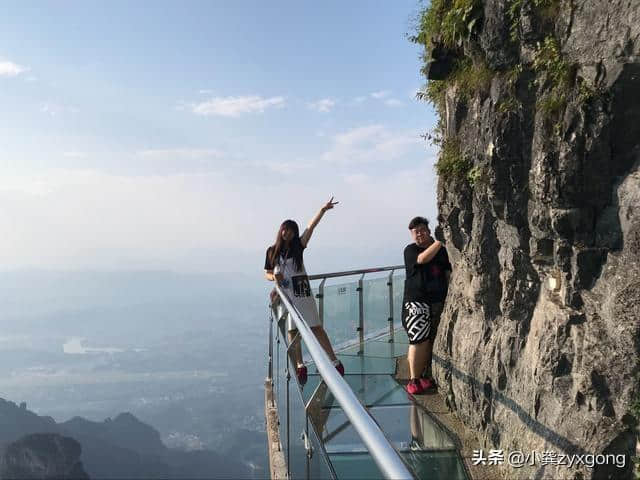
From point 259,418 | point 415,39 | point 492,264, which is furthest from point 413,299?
point 259,418

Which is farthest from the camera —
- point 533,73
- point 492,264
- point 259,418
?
point 259,418

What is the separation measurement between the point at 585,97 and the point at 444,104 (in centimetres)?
224

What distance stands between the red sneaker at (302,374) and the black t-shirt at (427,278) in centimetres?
241

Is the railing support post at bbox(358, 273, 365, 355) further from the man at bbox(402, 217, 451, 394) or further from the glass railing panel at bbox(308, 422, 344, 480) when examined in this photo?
the glass railing panel at bbox(308, 422, 344, 480)

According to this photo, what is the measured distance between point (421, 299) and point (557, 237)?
7.86 feet

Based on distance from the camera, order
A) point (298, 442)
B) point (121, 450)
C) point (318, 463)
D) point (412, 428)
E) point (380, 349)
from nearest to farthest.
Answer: point (318, 463) → point (298, 442) → point (412, 428) → point (380, 349) → point (121, 450)

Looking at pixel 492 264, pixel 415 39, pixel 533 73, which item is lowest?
pixel 492 264

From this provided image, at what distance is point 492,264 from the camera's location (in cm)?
482

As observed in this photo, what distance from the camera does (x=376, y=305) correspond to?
8.90 metres

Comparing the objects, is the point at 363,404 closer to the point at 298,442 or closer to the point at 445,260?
the point at 298,442

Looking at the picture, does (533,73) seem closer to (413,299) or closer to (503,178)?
(503,178)

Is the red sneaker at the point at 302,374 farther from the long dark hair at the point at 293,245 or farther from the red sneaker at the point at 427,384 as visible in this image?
the red sneaker at the point at 427,384

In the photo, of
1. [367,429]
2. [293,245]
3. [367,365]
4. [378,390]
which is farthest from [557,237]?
[367,365]

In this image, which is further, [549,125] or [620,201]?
[549,125]
